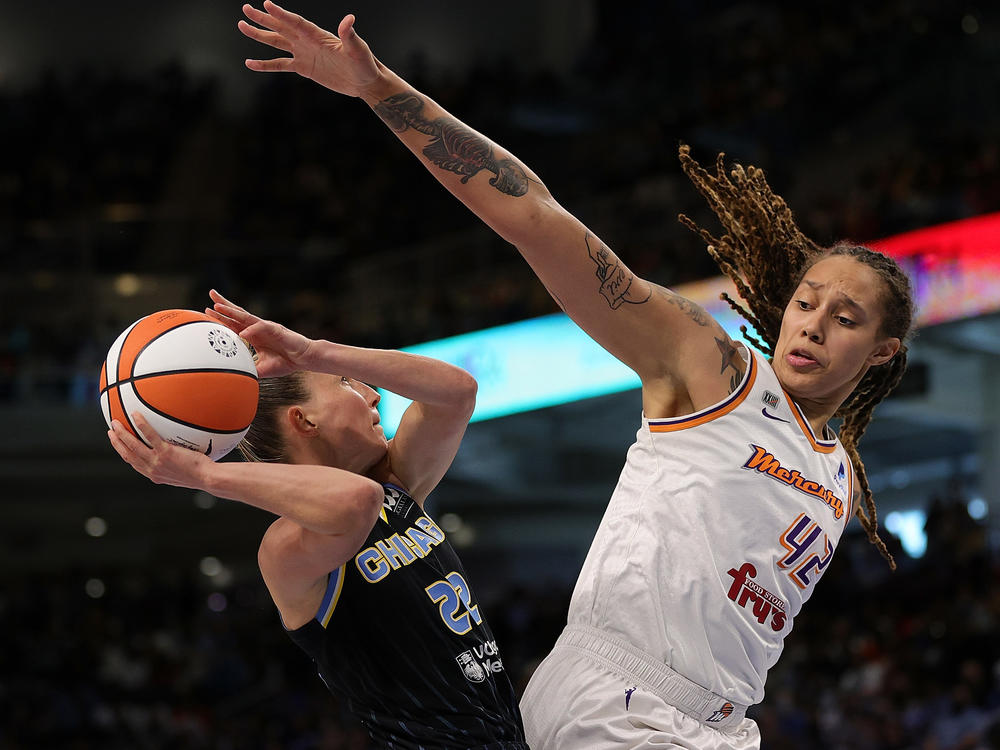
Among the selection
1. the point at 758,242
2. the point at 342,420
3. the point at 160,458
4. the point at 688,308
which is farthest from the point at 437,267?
the point at 160,458

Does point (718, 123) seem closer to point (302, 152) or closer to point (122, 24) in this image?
point (302, 152)

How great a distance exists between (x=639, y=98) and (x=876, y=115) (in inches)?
230

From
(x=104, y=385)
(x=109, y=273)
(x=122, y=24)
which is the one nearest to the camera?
(x=104, y=385)

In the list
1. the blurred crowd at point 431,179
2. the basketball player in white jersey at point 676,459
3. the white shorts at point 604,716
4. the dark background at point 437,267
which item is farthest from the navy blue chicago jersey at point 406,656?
the blurred crowd at point 431,179

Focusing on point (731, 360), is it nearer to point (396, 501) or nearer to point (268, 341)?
point (396, 501)

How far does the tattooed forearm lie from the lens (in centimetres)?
327

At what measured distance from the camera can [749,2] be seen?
22.4 metres

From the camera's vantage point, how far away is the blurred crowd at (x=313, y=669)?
10.9 meters

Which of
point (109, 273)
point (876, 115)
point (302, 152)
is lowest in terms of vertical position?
point (109, 273)

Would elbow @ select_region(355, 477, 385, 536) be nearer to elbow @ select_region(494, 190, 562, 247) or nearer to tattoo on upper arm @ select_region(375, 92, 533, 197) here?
elbow @ select_region(494, 190, 562, 247)

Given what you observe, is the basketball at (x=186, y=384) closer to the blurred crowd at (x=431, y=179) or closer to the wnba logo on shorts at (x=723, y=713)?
the wnba logo on shorts at (x=723, y=713)

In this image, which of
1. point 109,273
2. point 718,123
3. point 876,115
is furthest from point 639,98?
point 109,273

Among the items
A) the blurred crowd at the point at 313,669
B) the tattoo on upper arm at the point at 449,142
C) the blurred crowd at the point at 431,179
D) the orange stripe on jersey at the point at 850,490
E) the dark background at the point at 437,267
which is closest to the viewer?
the tattoo on upper arm at the point at 449,142

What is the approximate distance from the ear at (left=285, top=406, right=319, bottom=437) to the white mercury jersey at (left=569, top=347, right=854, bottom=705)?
919mm
